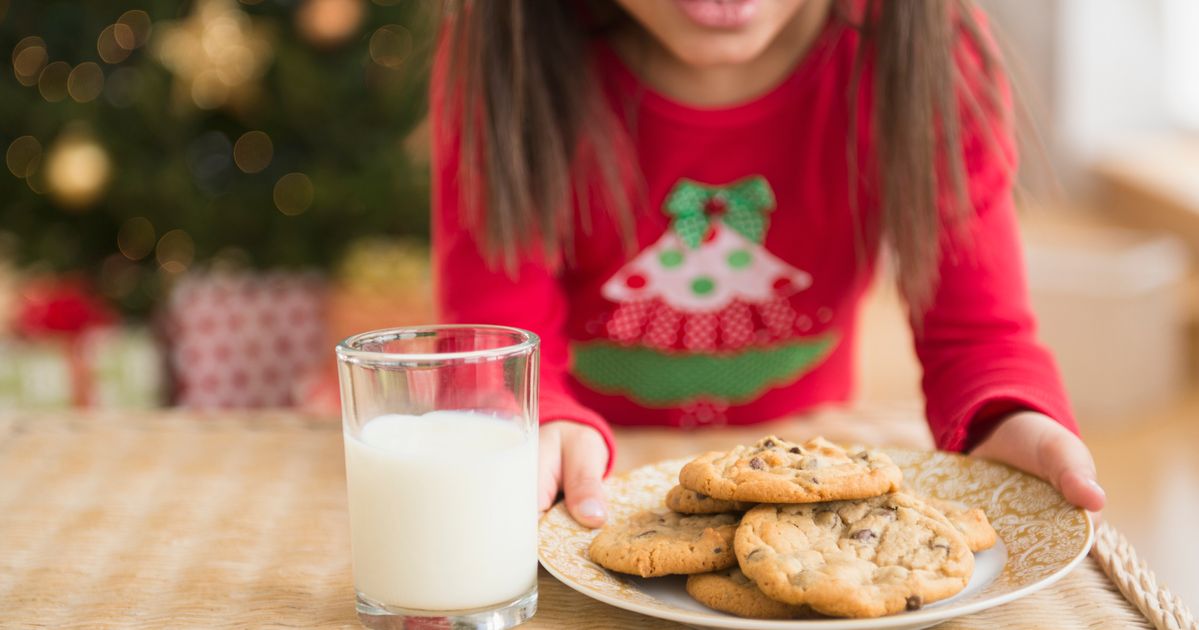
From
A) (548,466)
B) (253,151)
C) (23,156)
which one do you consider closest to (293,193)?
(253,151)

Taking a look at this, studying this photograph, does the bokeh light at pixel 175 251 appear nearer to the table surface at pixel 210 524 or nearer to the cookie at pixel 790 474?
the table surface at pixel 210 524

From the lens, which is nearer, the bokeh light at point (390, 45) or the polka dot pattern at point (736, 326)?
the polka dot pattern at point (736, 326)

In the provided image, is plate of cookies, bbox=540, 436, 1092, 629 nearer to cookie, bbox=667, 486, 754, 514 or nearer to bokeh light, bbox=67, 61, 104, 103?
cookie, bbox=667, 486, 754, 514

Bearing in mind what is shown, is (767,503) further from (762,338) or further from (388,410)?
(762,338)

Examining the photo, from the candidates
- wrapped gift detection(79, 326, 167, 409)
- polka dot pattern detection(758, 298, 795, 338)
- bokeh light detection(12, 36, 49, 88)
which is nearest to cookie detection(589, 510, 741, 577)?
polka dot pattern detection(758, 298, 795, 338)

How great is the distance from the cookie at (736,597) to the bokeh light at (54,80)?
1.93 meters

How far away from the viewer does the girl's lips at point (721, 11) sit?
34.2 inches

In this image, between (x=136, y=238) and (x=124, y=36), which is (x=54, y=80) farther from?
(x=136, y=238)

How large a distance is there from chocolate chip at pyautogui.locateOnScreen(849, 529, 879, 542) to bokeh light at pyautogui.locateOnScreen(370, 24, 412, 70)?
68.5 inches

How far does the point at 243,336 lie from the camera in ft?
7.42

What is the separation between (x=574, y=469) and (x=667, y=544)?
150 mm

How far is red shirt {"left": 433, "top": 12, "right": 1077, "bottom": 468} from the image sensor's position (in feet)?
3.18

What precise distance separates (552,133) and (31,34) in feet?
5.13

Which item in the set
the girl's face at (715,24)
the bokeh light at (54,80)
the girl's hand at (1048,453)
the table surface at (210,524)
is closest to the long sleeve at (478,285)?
the table surface at (210,524)
